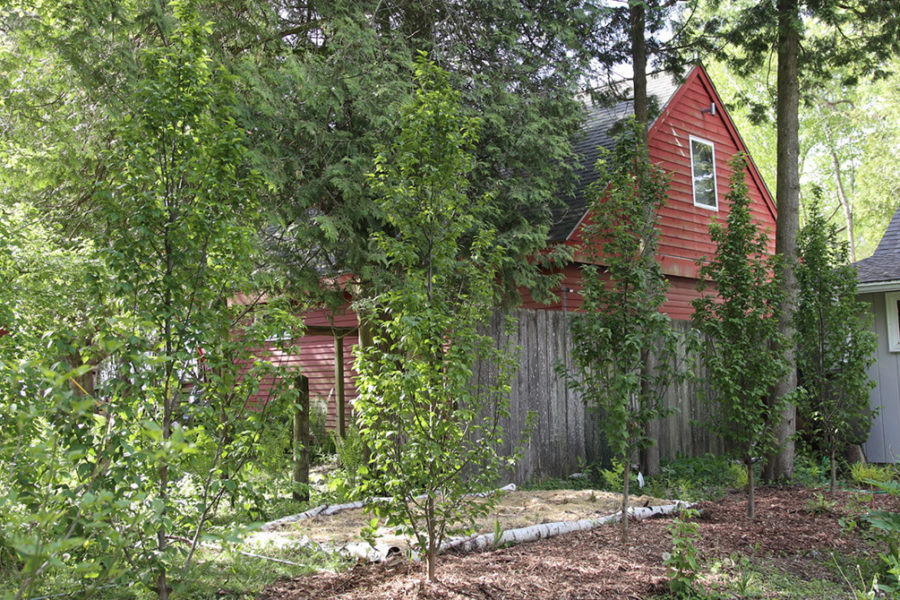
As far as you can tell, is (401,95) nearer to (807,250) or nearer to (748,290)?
(748,290)

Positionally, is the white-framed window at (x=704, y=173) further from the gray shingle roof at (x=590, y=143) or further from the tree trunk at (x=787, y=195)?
the tree trunk at (x=787, y=195)

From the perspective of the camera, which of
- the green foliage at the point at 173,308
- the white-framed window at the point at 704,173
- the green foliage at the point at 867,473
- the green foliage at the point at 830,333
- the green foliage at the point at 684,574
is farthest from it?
the white-framed window at the point at 704,173

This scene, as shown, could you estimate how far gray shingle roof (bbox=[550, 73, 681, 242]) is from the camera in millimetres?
10223

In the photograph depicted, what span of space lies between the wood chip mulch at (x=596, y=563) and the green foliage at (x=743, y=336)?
1.96 ft

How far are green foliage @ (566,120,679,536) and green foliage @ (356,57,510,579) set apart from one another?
1.51m

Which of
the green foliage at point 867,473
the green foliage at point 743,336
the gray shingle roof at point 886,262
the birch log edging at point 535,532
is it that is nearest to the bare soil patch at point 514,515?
the birch log edging at point 535,532

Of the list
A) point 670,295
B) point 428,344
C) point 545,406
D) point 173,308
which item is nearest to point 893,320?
point 670,295

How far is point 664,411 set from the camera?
582cm

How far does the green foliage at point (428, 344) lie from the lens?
4.05 m

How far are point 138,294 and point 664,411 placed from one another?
407 centimetres

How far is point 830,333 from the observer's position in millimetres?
8070

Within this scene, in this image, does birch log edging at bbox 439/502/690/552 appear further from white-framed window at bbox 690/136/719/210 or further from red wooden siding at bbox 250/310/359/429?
white-framed window at bbox 690/136/719/210

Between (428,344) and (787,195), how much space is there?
664 cm

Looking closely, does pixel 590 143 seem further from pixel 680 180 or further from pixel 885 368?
pixel 885 368
